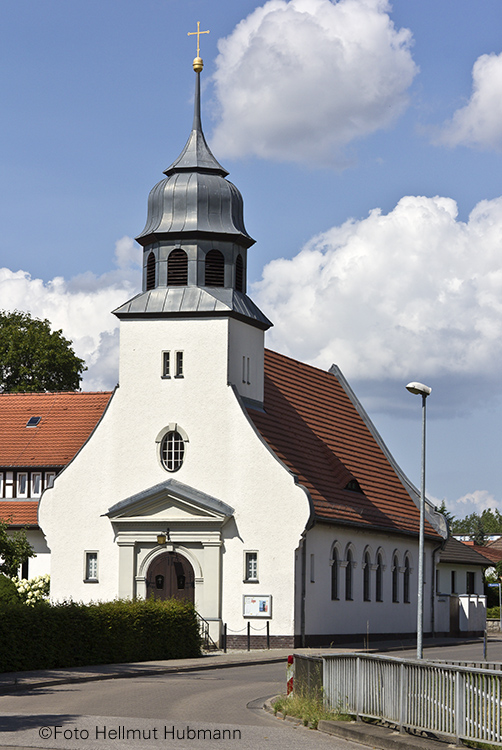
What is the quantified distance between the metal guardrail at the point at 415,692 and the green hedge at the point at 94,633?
9.00m

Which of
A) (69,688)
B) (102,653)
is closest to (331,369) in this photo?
(102,653)

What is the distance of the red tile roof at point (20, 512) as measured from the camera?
4597 cm

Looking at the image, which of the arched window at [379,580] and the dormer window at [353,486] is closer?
the dormer window at [353,486]

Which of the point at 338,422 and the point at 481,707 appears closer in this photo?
the point at 481,707

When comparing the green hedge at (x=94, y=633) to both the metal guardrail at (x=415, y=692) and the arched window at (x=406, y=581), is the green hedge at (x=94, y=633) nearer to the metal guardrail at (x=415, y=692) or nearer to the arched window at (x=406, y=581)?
the metal guardrail at (x=415, y=692)

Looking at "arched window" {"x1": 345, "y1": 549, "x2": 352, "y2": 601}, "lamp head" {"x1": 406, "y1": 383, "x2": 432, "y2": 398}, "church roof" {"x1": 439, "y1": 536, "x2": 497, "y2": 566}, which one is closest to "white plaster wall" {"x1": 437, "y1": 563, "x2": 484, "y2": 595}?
"church roof" {"x1": 439, "y1": 536, "x2": 497, "y2": 566}

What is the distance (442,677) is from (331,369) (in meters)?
40.3

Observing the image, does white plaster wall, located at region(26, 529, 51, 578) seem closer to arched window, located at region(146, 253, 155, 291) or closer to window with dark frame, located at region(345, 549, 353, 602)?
arched window, located at region(146, 253, 155, 291)

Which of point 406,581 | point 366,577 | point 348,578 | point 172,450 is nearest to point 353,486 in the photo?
point 366,577

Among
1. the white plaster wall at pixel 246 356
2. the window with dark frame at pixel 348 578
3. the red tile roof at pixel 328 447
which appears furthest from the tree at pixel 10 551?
the window with dark frame at pixel 348 578

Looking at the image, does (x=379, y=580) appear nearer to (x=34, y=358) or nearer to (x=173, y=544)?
(x=173, y=544)

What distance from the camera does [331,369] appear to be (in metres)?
55.1

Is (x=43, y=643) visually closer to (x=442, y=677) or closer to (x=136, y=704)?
(x=136, y=704)

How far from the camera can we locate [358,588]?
144 feet
